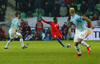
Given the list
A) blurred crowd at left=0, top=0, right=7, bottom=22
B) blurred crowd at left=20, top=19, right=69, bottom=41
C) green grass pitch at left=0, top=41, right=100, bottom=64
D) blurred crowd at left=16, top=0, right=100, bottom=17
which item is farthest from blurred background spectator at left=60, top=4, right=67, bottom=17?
green grass pitch at left=0, top=41, right=100, bottom=64

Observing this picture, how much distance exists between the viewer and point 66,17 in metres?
29.1

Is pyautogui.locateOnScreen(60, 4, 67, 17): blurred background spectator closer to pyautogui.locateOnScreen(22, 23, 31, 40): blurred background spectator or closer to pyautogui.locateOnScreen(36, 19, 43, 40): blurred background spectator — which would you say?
pyautogui.locateOnScreen(36, 19, 43, 40): blurred background spectator

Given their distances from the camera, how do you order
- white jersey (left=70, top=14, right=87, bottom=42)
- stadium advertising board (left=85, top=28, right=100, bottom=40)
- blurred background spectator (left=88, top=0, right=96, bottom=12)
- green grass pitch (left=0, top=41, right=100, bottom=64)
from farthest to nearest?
blurred background spectator (left=88, top=0, right=96, bottom=12), stadium advertising board (left=85, top=28, right=100, bottom=40), white jersey (left=70, top=14, right=87, bottom=42), green grass pitch (left=0, top=41, right=100, bottom=64)

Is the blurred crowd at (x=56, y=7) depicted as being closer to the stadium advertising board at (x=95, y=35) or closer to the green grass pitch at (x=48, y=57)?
the stadium advertising board at (x=95, y=35)

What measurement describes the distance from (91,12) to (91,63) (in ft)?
68.3

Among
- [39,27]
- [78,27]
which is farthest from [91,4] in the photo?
[78,27]

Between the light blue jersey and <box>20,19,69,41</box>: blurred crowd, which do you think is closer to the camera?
the light blue jersey

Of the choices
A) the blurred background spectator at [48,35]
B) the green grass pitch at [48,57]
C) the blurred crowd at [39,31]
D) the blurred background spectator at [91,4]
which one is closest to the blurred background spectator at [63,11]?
the blurred crowd at [39,31]

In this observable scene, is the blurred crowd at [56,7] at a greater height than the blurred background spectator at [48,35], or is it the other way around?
the blurred crowd at [56,7]

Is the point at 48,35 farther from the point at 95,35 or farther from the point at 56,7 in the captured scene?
the point at 95,35

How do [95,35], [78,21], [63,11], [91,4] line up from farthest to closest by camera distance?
[91,4] → [63,11] → [95,35] → [78,21]

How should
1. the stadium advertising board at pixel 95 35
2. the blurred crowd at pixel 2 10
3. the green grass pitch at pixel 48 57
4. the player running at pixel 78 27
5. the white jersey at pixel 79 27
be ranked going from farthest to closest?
the blurred crowd at pixel 2 10
the stadium advertising board at pixel 95 35
the white jersey at pixel 79 27
the player running at pixel 78 27
the green grass pitch at pixel 48 57

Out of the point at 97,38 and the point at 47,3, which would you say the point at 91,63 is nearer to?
the point at 97,38

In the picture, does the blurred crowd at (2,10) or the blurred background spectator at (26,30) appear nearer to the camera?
the blurred background spectator at (26,30)
